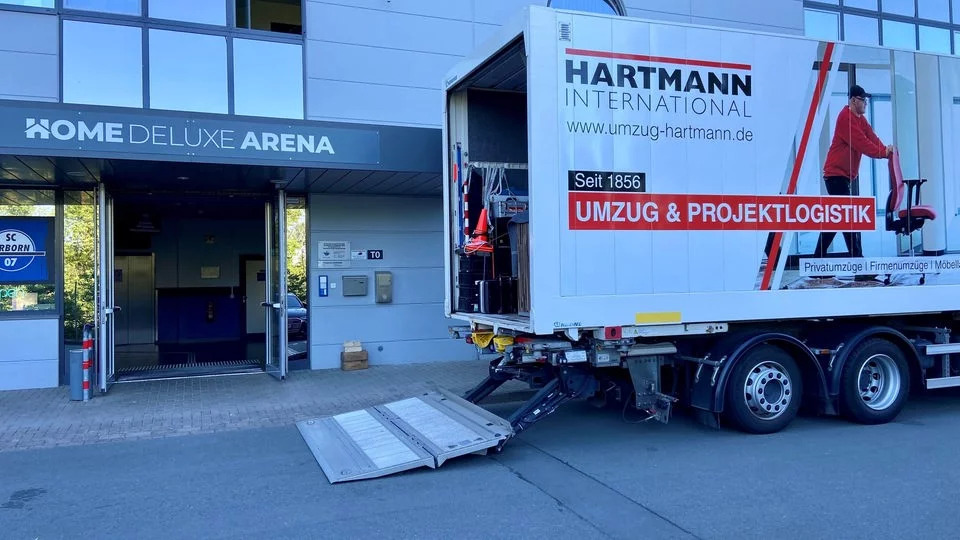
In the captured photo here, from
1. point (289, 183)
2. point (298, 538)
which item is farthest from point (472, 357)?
point (298, 538)

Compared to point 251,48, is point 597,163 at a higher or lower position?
lower

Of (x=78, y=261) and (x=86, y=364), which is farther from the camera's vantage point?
(x=78, y=261)

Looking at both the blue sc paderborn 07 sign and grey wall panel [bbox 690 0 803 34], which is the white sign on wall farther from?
grey wall panel [bbox 690 0 803 34]

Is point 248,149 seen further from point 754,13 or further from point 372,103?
point 754,13

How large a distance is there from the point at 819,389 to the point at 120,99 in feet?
29.9

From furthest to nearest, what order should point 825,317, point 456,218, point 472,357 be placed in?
point 472,357
point 456,218
point 825,317

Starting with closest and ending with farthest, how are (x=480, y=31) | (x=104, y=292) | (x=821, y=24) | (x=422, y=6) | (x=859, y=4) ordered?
(x=104, y=292) → (x=422, y=6) → (x=480, y=31) → (x=821, y=24) → (x=859, y=4)

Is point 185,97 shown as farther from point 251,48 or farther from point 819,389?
point 819,389

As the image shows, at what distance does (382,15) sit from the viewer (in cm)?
1115

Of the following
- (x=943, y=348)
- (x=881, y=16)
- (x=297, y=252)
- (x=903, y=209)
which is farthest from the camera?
(x=881, y=16)

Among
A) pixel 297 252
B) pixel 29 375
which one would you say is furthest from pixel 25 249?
pixel 297 252

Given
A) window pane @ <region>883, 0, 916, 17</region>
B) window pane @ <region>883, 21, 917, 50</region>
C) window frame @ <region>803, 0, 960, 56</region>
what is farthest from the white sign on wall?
window pane @ <region>883, 0, 916, 17</region>

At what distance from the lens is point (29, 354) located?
32.2 feet

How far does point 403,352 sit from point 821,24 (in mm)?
10863
